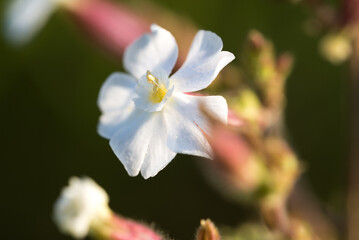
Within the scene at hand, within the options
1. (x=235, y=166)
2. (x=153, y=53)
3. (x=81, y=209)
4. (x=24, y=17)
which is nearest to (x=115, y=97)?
(x=153, y=53)

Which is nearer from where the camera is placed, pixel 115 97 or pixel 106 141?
pixel 115 97

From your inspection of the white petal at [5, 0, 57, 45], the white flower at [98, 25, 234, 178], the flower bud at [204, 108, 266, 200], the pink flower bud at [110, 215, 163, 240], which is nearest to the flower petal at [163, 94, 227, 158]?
the white flower at [98, 25, 234, 178]

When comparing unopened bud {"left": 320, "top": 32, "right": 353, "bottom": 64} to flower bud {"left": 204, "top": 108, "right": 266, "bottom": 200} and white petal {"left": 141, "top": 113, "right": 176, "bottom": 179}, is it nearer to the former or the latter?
flower bud {"left": 204, "top": 108, "right": 266, "bottom": 200}

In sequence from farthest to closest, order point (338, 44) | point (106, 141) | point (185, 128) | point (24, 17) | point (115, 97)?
1. point (106, 141)
2. point (24, 17)
3. point (338, 44)
4. point (115, 97)
5. point (185, 128)

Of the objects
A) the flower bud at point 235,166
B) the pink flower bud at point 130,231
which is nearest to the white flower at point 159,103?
the pink flower bud at point 130,231

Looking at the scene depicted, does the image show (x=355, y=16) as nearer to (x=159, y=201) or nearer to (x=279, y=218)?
(x=279, y=218)

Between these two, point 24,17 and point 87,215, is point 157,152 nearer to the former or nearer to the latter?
point 87,215

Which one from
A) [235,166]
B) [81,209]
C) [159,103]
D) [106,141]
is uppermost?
[159,103]

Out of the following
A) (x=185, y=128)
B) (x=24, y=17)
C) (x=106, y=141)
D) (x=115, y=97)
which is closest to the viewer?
(x=185, y=128)
